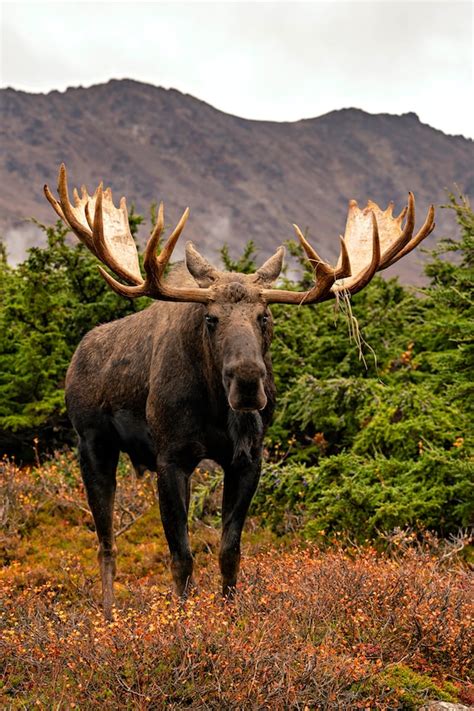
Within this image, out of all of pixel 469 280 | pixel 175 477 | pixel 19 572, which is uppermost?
→ pixel 469 280

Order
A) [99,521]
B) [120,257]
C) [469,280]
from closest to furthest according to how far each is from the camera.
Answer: [120,257], [99,521], [469,280]

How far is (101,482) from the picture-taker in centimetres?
662

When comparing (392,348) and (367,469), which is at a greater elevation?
(392,348)

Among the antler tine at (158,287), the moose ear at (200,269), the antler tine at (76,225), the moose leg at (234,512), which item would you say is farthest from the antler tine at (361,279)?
the antler tine at (76,225)

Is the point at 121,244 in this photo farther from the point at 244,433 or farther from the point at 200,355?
the point at 244,433

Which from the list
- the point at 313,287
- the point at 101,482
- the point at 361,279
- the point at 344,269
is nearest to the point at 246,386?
the point at 313,287

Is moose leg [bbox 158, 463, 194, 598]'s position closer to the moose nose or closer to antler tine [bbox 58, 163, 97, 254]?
the moose nose

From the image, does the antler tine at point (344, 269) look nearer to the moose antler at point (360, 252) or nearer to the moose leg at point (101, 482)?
the moose antler at point (360, 252)

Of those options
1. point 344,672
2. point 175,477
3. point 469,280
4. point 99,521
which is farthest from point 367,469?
point 344,672

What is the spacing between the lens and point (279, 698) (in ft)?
12.9

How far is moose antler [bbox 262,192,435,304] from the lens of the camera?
17.1ft

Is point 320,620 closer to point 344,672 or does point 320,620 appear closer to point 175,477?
point 344,672

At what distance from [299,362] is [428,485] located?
374 cm

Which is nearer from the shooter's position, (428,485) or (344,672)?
(344,672)
